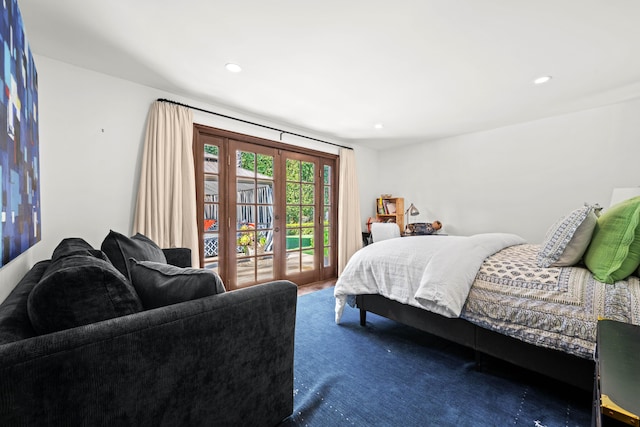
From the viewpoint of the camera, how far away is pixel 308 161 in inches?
169

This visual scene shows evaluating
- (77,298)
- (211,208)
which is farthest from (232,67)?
(77,298)

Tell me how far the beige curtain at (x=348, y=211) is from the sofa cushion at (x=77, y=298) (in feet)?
12.4

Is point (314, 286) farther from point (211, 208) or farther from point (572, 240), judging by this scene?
point (572, 240)

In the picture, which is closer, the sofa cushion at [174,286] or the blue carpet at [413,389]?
the sofa cushion at [174,286]

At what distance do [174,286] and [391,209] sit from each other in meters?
4.32

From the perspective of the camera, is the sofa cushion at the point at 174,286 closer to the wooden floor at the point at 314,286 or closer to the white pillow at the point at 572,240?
the white pillow at the point at 572,240

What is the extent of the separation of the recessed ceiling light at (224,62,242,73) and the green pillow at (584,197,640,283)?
9.14 feet

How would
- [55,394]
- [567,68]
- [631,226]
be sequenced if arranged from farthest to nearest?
1. [567,68]
2. [631,226]
3. [55,394]

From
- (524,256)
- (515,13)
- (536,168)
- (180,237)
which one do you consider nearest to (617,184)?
(536,168)

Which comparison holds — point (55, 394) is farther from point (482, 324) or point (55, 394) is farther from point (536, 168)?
point (536, 168)

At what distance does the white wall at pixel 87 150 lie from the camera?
7.39ft

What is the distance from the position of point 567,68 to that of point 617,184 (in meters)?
1.67

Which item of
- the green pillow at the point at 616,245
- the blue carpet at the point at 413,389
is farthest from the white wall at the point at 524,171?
the blue carpet at the point at 413,389

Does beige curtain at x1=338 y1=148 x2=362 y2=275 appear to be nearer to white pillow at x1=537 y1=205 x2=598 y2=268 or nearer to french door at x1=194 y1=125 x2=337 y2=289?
french door at x1=194 y1=125 x2=337 y2=289
